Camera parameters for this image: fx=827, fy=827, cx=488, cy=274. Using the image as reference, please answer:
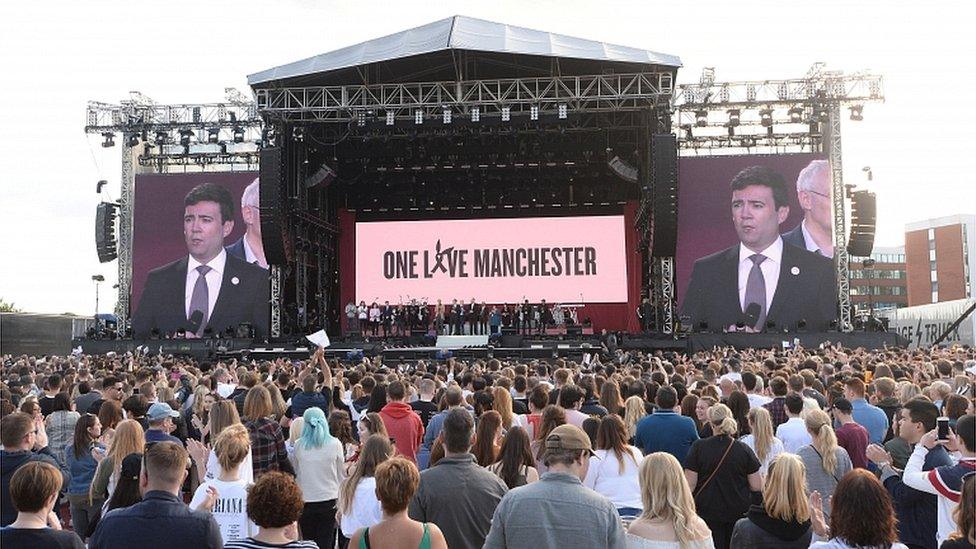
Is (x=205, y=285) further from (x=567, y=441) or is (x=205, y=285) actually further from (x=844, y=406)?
(x=567, y=441)

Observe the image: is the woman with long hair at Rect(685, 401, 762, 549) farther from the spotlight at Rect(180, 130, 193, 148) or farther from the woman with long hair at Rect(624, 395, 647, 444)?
the spotlight at Rect(180, 130, 193, 148)

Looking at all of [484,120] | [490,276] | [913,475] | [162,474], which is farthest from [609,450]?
[490,276]

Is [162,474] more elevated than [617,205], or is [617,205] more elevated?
[617,205]

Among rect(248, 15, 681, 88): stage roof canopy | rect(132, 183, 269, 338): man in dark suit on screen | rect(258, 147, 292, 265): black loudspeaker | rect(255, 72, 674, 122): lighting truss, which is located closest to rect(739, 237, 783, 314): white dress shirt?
rect(255, 72, 674, 122): lighting truss

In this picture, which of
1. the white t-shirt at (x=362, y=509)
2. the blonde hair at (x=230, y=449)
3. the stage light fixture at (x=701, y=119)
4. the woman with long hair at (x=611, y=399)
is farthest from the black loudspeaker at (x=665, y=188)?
the blonde hair at (x=230, y=449)

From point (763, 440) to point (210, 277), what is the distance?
24.8 meters

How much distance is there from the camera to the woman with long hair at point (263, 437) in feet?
17.7

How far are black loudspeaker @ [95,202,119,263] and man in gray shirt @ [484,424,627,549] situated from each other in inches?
1123

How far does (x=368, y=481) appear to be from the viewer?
446cm

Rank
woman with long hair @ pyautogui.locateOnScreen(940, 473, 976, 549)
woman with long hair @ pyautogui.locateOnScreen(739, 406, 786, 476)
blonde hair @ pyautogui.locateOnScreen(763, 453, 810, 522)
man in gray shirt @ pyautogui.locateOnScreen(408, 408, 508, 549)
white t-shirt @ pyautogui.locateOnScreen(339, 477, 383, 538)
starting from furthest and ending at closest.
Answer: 1. woman with long hair @ pyautogui.locateOnScreen(739, 406, 786, 476)
2. white t-shirt @ pyautogui.locateOnScreen(339, 477, 383, 538)
3. man in gray shirt @ pyautogui.locateOnScreen(408, 408, 508, 549)
4. blonde hair @ pyautogui.locateOnScreen(763, 453, 810, 522)
5. woman with long hair @ pyautogui.locateOnScreen(940, 473, 976, 549)

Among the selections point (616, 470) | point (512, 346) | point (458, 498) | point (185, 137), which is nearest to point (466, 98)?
point (512, 346)

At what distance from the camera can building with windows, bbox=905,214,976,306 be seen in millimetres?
68000

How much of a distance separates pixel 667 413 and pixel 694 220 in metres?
21.1

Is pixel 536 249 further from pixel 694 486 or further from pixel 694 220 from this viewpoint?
pixel 694 486
